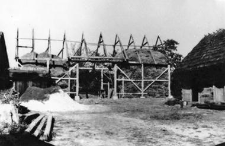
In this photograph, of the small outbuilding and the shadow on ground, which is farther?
the small outbuilding

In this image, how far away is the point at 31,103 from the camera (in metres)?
14.1

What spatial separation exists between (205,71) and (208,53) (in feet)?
4.82

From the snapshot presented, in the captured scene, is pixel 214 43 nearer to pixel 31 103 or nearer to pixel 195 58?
pixel 195 58

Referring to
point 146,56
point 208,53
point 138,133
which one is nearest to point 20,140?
point 138,133

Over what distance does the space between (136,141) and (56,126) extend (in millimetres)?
3166

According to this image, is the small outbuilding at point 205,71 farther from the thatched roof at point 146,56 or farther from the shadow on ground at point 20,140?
the shadow on ground at point 20,140

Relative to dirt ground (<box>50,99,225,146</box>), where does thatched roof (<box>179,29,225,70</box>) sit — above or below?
above

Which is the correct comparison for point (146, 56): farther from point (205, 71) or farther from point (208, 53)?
point (205, 71)

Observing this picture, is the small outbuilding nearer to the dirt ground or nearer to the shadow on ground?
the dirt ground

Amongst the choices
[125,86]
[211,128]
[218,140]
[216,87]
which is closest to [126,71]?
[125,86]

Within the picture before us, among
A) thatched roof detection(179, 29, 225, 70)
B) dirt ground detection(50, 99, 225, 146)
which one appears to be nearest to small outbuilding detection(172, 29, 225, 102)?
thatched roof detection(179, 29, 225, 70)

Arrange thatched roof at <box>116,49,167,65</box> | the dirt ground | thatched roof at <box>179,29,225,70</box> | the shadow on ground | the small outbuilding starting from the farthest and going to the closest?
1. thatched roof at <box>116,49,167,65</box>
2. thatched roof at <box>179,29,225,70</box>
3. the small outbuilding
4. the dirt ground
5. the shadow on ground

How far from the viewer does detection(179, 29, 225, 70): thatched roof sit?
15.2 m

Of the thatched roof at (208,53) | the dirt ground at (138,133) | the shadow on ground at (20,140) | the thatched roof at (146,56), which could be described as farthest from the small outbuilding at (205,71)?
the shadow on ground at (20,140)
